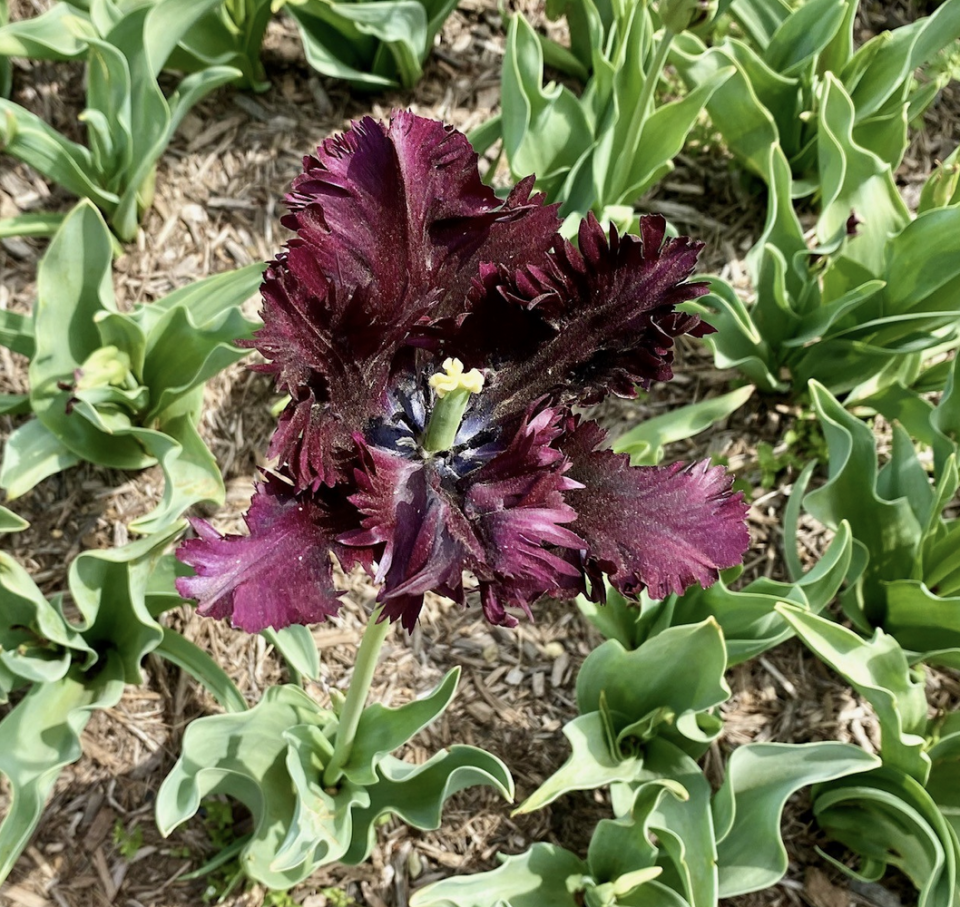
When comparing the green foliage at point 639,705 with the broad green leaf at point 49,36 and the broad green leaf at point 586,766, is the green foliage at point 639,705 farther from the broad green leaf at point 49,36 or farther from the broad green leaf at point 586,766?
the broad green leaf at point 49,36

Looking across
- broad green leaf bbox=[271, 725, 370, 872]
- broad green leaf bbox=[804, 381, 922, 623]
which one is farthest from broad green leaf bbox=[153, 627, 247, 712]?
broad green leaf bbox=[804, 381, 922, 623]

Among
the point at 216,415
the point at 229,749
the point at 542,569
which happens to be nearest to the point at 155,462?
the point at 216,415

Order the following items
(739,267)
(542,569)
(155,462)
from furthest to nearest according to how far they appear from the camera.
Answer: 1. (739,267)
2. (155,462)
3. (542,569)

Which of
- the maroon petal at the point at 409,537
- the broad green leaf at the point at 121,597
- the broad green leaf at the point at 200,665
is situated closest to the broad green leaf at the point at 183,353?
the broad green leaf at the point at 121,597

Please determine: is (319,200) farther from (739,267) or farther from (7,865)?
(739,267)

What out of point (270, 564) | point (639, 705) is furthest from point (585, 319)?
point (639, 705)

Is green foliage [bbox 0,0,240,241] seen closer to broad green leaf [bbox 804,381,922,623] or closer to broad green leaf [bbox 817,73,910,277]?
broad green leaf [bbox 817,73,910,277]
